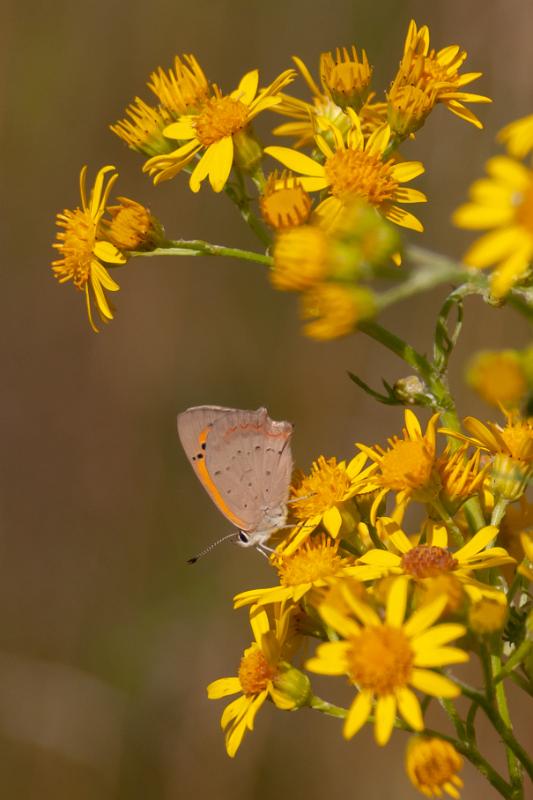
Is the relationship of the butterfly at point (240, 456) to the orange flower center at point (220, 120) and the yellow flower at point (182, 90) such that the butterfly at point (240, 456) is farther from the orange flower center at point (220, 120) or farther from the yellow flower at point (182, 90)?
the yellow flower at point (182, 90)

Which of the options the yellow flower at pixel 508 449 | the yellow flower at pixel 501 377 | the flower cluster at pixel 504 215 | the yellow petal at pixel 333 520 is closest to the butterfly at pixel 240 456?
the yellow petal at pixel 333 520

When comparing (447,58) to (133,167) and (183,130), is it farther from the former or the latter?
(133,167)

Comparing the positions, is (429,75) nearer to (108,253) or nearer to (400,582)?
(108,253)

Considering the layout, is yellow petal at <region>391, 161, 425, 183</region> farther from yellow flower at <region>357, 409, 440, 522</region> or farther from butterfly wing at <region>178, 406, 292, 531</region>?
butterfly wing at <region>178, 406, 292, 531</region>

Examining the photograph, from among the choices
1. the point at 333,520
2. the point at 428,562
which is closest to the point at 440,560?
the point at 428,562

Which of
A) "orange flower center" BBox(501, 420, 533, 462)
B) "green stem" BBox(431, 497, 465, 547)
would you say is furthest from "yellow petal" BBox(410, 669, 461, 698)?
"orange flower center" BBox(501, 420, 533, 462)
